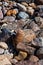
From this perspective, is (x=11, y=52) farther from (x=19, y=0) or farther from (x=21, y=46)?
(x=19, y=0)

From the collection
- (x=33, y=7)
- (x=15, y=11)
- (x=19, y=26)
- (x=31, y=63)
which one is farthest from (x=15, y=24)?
(x=31, y=63)

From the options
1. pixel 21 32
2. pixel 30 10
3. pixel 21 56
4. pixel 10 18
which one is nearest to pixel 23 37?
pixel 21 32

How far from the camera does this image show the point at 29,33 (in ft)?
9.77

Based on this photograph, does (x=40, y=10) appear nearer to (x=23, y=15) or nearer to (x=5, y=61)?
(x=23, y=15)

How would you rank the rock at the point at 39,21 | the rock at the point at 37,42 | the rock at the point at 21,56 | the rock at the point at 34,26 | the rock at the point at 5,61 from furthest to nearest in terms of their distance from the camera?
the rock at the point at 39,21
the rock at the point at 34,26
the rock at the point at 37,42
the rock at the point at 21,56
the rock at the point at 5,61

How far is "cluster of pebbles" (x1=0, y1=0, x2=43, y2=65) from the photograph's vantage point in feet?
8.78

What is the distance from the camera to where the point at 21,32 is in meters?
2.94

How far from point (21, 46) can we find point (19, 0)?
1354 mm

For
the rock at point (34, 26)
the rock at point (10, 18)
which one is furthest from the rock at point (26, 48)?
the rock at point (10, 18)

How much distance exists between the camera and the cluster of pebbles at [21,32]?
8.78 ft

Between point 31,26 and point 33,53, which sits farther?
point 31,26

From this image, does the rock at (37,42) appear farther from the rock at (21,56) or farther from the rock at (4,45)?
the rock at (4,45)

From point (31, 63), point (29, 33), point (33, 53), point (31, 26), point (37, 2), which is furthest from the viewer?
point (37, 2)

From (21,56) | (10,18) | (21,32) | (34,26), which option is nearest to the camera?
(21,56)
